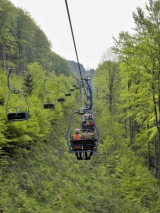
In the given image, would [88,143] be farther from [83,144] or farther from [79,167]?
[79,167]

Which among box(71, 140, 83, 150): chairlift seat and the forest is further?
the forest

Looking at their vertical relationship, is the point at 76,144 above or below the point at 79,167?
above

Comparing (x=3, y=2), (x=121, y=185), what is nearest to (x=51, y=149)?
(x=121, y=185)

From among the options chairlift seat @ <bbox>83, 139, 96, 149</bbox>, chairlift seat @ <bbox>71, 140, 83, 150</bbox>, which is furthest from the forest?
chairlift seat @ <bbox>83, 139, 96, 149</bbox>

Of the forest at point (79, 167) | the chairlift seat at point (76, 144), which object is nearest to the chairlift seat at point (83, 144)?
the chairlift seat at point (76, 144)

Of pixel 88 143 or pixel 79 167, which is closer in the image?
pixel 88 143

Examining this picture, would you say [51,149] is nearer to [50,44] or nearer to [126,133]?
[126,133]

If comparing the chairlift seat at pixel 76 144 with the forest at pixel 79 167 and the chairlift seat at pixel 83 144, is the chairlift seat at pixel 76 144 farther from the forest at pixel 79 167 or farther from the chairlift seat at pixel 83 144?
the forest at pixel 79 167

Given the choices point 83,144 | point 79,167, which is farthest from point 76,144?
point 79,167

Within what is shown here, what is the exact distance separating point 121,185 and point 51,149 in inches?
282

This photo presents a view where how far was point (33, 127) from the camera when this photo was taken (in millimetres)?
13883

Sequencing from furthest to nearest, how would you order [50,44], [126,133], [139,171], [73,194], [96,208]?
[50,44] < [126,133] < [139,171] < [73,194] < [96,208]

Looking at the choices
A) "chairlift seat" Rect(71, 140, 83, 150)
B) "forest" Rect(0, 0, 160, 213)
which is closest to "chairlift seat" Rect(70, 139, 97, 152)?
"chairlift seat" Rect(71, 140, 83, 150)

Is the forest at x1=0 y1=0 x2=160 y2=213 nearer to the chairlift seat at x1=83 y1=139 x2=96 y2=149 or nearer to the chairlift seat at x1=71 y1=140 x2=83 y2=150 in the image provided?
the chairlift seat at x1=71 y1=140 x2=83 y2=150
